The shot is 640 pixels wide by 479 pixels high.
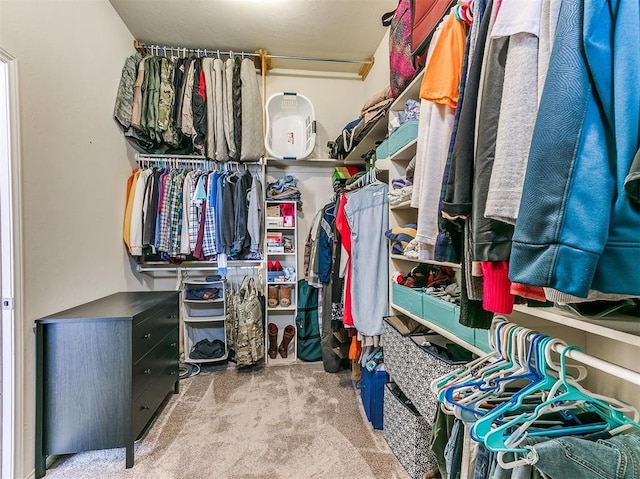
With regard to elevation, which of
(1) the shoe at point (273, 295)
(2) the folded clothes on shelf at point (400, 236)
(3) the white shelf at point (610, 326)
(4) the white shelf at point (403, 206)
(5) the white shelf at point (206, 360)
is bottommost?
(5) the white shelf at point (206, 360)

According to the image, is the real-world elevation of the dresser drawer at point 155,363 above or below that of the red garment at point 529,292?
below

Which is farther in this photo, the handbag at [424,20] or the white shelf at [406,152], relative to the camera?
the white shelf at [406,152]

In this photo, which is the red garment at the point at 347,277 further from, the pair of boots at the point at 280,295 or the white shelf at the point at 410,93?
the pair of boots at the point at 280,295

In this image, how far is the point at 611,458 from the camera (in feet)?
1.74

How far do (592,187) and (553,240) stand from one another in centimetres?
9

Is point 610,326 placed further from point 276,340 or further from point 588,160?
point 276,340

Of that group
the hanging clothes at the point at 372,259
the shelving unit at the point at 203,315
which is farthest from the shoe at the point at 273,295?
the hanging clothes at the point at 372,259

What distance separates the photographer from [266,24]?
2.48 meters

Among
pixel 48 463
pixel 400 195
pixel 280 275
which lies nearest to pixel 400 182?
pixel 400 195

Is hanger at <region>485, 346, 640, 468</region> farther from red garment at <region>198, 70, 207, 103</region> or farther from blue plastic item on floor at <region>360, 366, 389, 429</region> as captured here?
red garment at <region>198, 70, 207, 103</region>

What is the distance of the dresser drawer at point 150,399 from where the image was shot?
1640mm

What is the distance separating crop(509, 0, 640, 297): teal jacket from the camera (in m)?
0.44

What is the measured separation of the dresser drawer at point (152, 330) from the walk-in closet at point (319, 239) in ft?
0.08

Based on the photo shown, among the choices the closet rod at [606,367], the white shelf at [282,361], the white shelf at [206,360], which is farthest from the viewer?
the white shelf at [282,361]
